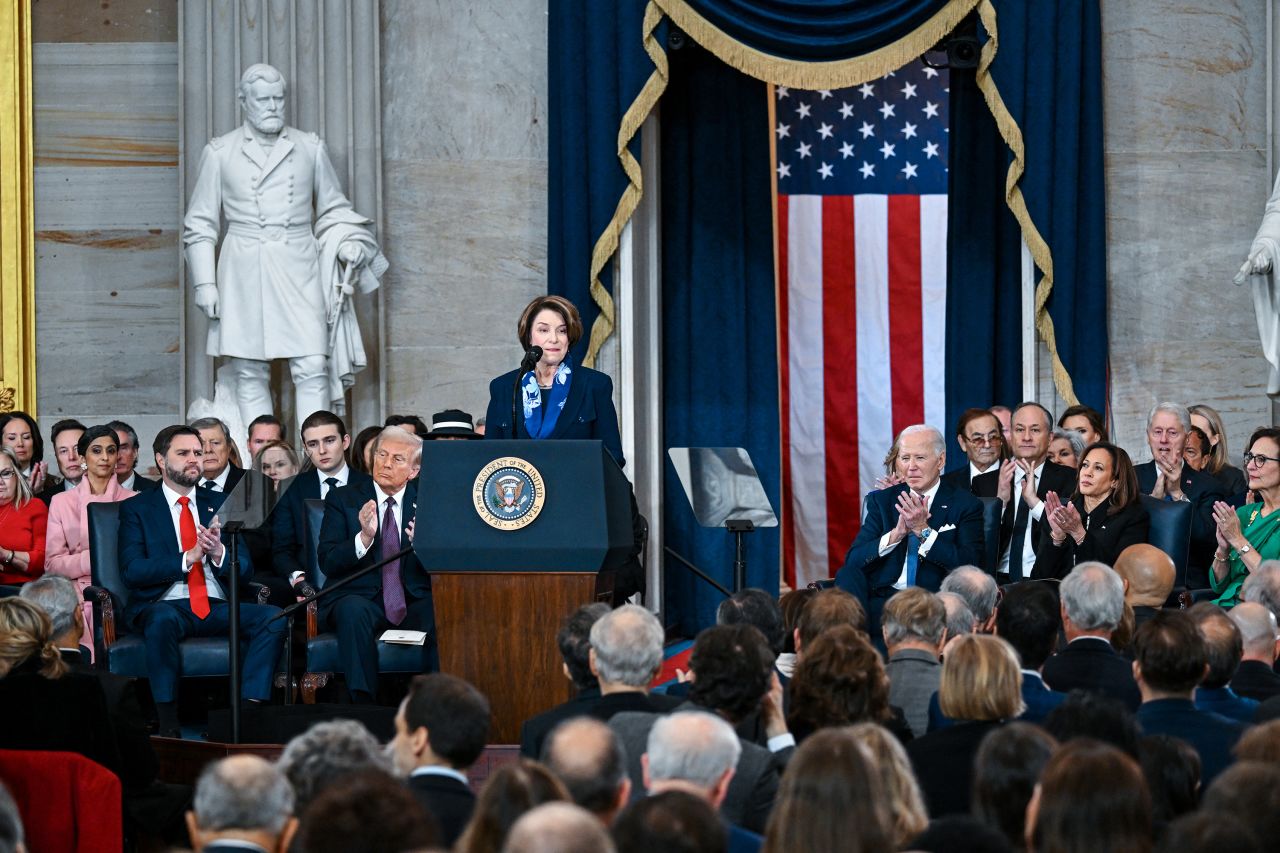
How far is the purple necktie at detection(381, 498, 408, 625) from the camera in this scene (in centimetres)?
692

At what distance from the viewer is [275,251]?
8789 mm

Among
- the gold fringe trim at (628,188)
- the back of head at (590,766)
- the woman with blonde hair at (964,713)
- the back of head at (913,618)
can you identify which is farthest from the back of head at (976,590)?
the gold fringe trim at (628,188)

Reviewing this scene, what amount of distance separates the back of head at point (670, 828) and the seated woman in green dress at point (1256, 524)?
15.1 ft

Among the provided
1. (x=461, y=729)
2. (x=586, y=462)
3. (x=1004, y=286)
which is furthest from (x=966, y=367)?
(x=461, y=729)

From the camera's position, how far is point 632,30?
911 cm

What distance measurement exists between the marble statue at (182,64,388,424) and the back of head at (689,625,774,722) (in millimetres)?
4960

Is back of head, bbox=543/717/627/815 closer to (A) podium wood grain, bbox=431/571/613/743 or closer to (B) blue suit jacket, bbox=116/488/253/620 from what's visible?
(A) podium wood grain, bbox=431/571/613/743

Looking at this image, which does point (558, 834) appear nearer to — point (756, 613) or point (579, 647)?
point (579, 647)

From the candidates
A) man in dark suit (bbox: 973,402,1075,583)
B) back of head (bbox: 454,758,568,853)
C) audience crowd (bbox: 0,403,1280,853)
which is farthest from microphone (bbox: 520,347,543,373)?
back of head (bbox: 454,758,568,853)

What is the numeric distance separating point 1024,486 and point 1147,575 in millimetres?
1764

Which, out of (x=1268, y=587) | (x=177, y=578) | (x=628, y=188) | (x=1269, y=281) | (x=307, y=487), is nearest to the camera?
(x=1268, y=587)

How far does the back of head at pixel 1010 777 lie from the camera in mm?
3182

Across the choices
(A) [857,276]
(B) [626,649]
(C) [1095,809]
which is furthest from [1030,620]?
(A) [857,276]

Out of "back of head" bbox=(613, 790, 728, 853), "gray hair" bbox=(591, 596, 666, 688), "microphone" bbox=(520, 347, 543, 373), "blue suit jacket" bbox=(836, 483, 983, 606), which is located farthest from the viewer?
"blue suit jacket" bbox=(836, 483, 983, 606)
